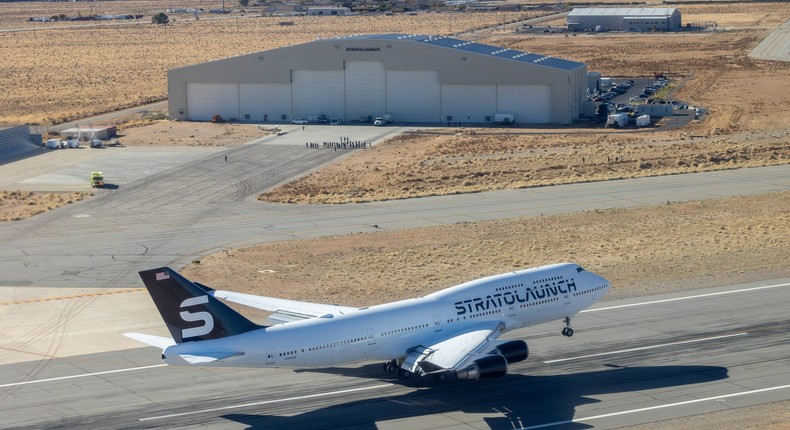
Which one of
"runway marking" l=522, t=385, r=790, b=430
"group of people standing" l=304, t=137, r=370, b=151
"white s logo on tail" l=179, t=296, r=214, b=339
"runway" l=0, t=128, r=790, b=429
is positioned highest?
"white s logo on tail" l=179, t=296, r=214, b=339

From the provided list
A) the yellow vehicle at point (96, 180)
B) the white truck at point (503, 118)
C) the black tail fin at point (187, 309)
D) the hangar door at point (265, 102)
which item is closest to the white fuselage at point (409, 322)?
the black tail fin at point (187, 309)

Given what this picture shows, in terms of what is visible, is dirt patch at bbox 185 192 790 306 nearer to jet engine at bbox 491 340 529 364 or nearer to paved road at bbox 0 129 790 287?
paved road at bbox 0 129 790 287

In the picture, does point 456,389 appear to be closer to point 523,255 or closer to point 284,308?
point 284,308

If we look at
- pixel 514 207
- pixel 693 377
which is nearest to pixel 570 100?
pixel 514 207

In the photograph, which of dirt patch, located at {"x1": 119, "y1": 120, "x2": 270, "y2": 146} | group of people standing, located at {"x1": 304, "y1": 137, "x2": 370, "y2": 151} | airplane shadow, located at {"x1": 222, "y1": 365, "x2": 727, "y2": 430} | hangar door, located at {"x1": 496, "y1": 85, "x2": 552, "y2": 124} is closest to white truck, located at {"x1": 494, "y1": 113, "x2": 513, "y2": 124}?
hangar door, located at {"x1": 496, "y1": 85, "x2": 552, "y2": 124}

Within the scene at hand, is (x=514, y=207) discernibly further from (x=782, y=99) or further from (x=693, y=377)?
(x=782, y=99)

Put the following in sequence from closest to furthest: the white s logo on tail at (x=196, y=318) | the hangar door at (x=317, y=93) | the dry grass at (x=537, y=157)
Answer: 1. the white s logo on tail at (x=196, y=318)
2. the dry grass at (x=537, y=157)
3. the hangar door at (x=317, y=93)

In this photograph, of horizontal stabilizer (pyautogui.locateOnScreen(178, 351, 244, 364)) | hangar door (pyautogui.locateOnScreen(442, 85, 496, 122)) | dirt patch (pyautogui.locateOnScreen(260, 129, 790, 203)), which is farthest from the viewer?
hangar door (pyautogui.locateOnScreen(442, 85, 496, 122))

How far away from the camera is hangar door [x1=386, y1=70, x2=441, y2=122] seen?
14575 cm

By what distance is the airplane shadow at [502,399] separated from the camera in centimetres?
4912

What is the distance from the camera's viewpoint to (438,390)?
53.2m

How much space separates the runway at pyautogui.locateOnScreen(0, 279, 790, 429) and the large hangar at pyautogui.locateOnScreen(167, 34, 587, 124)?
3271 inches

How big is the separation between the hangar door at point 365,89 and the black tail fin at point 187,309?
101 metres

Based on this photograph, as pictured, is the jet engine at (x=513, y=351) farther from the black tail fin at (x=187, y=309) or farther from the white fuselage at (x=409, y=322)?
the black tail fin at (x=187, y=309)
